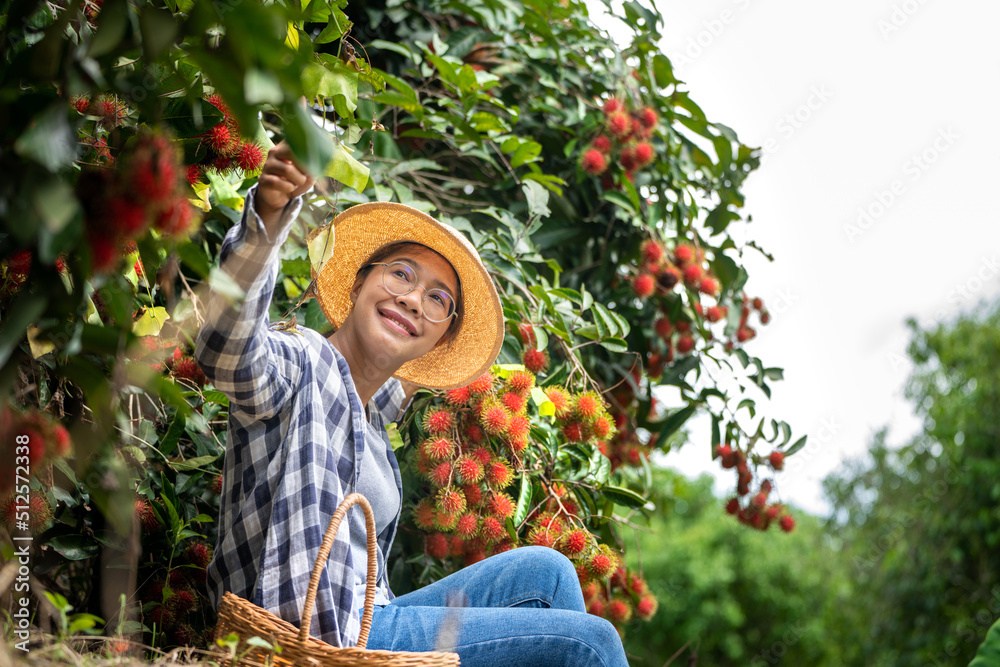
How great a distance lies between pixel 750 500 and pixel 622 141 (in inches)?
39.5

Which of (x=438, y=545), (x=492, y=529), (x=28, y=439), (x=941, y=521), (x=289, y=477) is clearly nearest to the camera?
(x=28, y=439)

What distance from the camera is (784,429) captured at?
6.82ft

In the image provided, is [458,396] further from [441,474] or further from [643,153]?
[643,153]

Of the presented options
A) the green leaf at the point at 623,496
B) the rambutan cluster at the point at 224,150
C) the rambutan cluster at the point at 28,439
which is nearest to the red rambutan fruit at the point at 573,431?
the green leaf at the point at 623,496

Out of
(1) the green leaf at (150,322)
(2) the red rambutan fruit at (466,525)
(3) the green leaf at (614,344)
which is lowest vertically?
(2) the red rambutan fruit at (466,525)

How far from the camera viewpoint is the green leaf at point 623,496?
1.57 m

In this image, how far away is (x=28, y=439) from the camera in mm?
604

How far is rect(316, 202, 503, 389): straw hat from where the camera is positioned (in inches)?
51.2

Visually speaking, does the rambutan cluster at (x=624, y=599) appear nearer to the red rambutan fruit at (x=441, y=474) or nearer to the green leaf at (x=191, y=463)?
the red rambutan fruit at (x=441, y=474)

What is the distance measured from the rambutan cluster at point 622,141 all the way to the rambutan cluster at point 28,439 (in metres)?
1.50

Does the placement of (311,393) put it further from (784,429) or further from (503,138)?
(784,429)

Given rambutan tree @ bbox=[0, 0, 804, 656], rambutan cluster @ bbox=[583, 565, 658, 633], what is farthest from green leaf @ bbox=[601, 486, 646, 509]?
rambutan cluster @ bbox=[583, 565, 658, 633]

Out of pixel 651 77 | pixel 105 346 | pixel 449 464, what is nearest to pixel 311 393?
pixel 449 464

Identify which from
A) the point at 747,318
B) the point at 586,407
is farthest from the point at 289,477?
the point at 747,318
